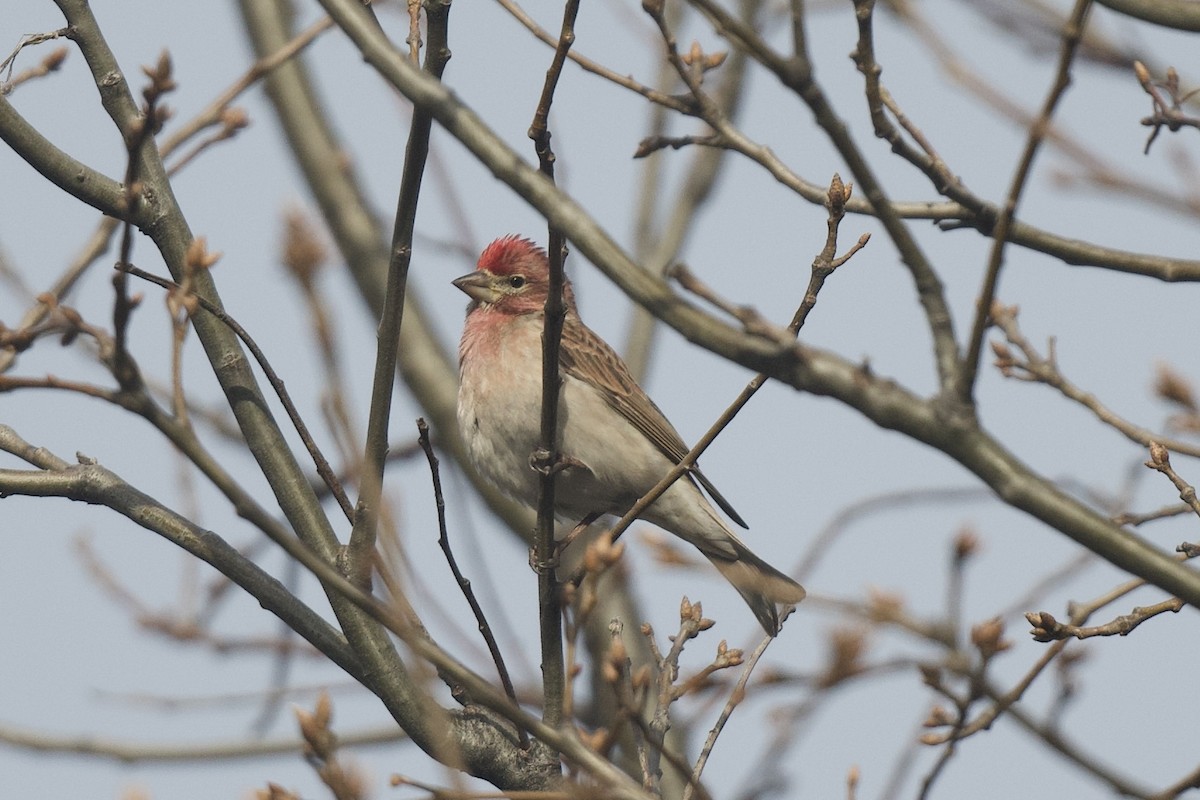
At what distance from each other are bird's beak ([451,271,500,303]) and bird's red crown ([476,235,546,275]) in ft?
0.22

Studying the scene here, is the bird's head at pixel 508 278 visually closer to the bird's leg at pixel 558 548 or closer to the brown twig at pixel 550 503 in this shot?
the bird's leg at pixel 558 548

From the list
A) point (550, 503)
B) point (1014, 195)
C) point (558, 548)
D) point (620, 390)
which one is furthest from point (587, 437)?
point (1014, 195)

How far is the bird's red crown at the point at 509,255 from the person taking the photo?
8.55m

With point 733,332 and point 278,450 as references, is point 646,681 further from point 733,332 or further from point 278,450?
point 278,450

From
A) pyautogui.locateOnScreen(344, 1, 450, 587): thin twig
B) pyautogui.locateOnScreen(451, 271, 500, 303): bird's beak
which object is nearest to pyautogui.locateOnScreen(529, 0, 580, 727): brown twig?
pyautogui.locateOnScreen(344, 1, 450, 587): thin twig

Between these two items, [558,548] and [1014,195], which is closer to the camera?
[1014,195]

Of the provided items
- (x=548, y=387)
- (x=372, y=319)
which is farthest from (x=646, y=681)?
(x=372, y=319)

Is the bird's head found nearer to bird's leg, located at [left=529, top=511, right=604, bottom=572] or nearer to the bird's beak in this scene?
the bird's beak

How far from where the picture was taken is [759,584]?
763cm

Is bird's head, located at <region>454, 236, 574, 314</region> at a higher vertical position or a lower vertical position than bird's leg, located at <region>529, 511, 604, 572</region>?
higher

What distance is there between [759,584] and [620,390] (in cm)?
129

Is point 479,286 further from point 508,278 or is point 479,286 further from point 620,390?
Answer: point 620,390

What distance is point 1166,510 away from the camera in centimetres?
509

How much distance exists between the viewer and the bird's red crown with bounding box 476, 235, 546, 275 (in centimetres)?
855
